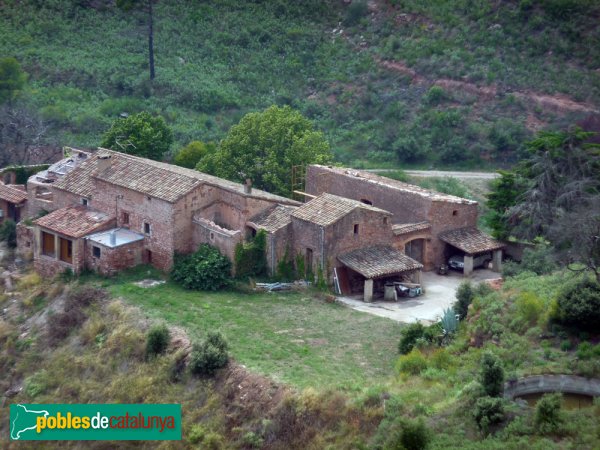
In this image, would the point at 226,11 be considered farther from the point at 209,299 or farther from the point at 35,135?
the point at 209,299

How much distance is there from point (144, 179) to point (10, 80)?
86.1 ft

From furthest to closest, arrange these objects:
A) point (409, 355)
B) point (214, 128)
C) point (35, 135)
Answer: point (214, 128), point (35, 135), point (409, 355)

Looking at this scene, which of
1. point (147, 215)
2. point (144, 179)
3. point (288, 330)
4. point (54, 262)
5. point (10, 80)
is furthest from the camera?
point (10, 80)

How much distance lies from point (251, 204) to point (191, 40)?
127 ft

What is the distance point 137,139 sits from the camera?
182ft

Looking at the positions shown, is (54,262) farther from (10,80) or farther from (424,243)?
(10,80)

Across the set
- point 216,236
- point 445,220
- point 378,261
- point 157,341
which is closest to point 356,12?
point 445,220

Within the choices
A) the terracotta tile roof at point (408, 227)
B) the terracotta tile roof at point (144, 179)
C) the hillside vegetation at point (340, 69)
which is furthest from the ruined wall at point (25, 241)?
the hillside vegetation at point (340, 69)

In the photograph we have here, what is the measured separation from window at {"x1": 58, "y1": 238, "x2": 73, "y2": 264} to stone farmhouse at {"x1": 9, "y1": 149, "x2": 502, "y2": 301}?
0.04 meters

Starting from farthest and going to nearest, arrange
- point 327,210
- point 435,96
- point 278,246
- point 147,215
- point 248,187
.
→ point 435,96 → point 248,187 → point 147,215 → point 278,246 → point 327,210

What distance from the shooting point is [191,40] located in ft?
262

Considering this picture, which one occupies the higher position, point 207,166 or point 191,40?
point 191,40

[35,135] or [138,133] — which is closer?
[138,133]

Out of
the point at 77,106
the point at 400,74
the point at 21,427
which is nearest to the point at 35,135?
the point at 77,106
